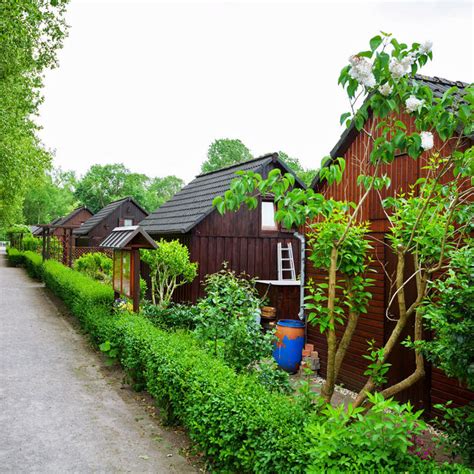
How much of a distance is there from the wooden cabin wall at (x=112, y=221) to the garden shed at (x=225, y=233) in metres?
20.0

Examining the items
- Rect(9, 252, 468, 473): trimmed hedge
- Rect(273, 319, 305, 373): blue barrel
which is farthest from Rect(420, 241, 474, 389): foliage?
Rect(273, 319, 305, 373): blue barrel

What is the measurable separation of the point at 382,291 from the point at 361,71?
15.9ft

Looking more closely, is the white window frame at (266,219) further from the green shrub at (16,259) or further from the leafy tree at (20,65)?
the green shrub at (16,259)

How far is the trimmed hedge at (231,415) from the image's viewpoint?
320cm

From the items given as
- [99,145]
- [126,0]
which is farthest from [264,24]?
[99,145]

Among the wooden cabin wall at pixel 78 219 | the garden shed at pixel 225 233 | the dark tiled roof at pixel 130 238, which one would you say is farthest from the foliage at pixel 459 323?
the wooden cabin wall at pixel 78 219

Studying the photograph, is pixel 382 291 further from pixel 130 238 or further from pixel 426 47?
pixel 426 47

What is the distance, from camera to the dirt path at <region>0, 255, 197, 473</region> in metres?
5.01

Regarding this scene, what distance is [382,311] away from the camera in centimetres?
768

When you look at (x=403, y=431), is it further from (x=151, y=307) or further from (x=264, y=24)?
(x=151, y=307)

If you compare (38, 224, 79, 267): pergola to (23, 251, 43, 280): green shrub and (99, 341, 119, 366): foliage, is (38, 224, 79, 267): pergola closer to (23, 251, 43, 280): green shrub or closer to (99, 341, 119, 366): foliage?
(23, 251, 43, 280): green shrub

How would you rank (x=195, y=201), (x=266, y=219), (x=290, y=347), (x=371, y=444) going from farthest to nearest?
(x=195, y=201)
(x=266, y=219)
(x=290, y=347)
(x=371, y=444)

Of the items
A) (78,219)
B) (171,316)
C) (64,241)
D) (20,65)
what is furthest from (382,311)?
(78,219)

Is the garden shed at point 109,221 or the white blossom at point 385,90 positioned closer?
the white blossom at point 385,90
